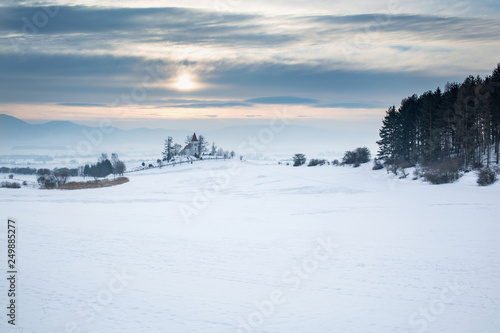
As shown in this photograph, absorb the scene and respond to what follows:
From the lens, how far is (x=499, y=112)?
3931 centimetres

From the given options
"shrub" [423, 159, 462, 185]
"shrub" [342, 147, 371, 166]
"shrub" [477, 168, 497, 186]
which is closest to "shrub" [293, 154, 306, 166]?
"shrub" [342, 147, 371, 166]

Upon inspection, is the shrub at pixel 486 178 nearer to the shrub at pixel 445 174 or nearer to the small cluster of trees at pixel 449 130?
the small cluster of trees at pixel 449 130

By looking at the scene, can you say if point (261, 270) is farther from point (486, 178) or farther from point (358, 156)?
point (358, 156)

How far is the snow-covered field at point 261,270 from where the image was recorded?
8.36m

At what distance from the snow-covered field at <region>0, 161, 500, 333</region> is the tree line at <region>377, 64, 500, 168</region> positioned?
69.9 ft

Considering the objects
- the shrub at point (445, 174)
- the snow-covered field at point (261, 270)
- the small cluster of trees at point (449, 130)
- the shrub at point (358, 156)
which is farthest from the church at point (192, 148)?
the snow-covered field at point (261, 270)

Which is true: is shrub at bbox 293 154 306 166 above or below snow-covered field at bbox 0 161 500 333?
above

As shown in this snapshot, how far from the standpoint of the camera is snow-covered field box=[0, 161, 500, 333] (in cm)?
836

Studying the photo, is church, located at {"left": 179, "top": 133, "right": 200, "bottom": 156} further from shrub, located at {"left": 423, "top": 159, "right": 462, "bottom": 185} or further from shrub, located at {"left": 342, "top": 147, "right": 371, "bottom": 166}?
shrub, located at {"left": 423, "top": 159, "right": 462, "bottom": 185}

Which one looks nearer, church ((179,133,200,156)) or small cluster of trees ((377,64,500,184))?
small cluster of trees ((377,64,500,184))

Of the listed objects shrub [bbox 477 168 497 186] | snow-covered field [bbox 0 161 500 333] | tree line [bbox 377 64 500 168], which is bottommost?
snow-covered field [bbox 0 161 500 333]

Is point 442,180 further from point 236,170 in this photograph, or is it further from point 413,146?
point 236,170

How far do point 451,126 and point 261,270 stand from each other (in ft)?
142

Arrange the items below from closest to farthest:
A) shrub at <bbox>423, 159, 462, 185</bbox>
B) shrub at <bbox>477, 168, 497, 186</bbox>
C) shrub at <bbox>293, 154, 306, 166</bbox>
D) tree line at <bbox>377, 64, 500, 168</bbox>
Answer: shrub at <bbox>477, 168, 497, 186</bbox> → shrub at <bbox>423, 159, 462, 185</bbox> → tree line at <bbox>377, 64, 500, 168</bbox> → shrub at <bbox>293, 154, 306, 166</bbox>
